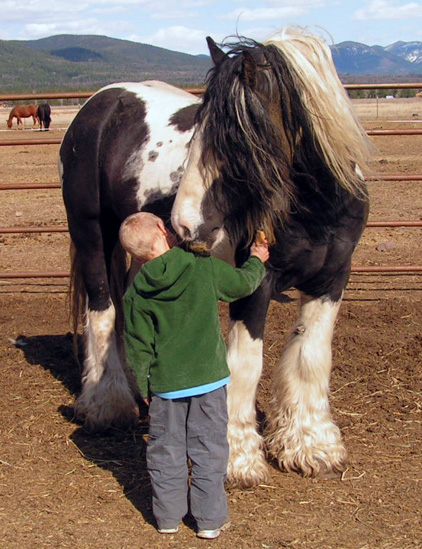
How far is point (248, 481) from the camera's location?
296cm

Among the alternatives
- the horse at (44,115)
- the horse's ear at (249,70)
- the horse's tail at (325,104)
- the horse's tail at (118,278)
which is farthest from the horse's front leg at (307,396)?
the horse at (44,115)

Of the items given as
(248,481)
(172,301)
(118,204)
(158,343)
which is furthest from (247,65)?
(248,481)

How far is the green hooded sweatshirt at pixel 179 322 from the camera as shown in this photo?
8.25 ft

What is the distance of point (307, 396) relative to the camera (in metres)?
3.17

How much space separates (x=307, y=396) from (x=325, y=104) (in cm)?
132

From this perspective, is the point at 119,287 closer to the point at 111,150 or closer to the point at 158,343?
the point at 111,150

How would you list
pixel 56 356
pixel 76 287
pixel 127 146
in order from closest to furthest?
pixel 127 146 < pixel 76 287 < pixel 56 356

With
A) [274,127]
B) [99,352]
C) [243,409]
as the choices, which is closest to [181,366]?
[243,409]

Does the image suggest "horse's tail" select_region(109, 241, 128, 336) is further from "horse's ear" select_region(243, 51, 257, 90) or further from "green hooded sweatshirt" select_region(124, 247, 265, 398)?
"horse's ear" select_region(243, 51, 257, 90)

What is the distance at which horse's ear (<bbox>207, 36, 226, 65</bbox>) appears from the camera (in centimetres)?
266

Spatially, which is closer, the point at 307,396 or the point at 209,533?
the point at 209,533

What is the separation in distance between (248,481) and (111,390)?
106 centimetres

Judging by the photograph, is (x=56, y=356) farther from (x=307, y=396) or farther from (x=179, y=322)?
(x=179, y=322)

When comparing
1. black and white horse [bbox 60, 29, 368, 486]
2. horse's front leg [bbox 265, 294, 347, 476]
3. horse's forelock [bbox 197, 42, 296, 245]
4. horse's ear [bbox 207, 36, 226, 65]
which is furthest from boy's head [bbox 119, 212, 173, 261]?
horse's front leg [bbox 265, 294, 347, 476]
